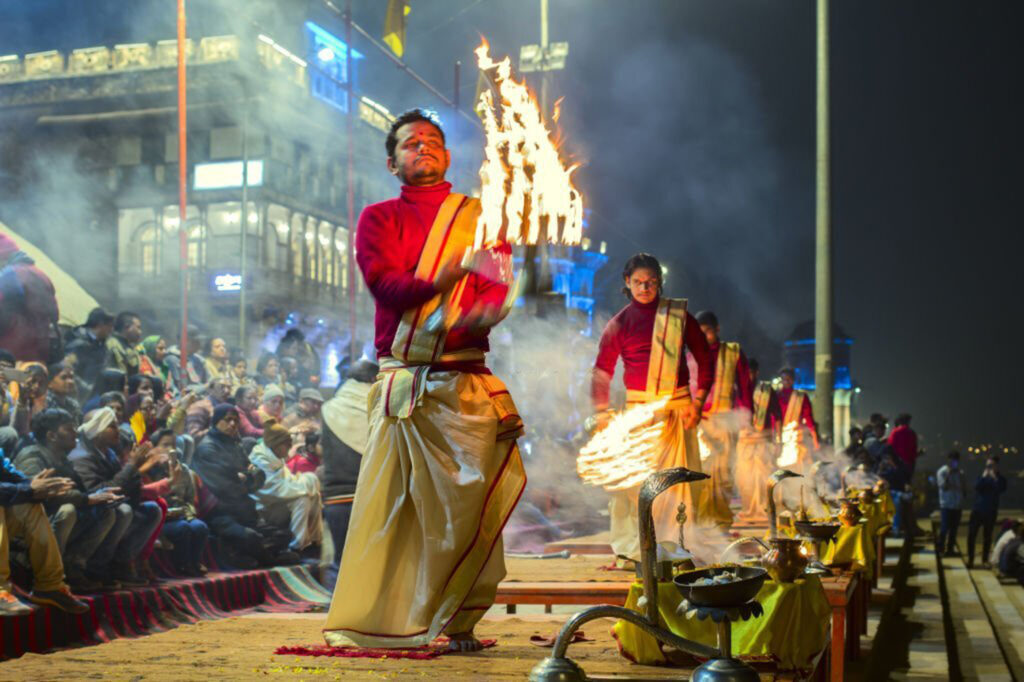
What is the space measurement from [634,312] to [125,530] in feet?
12.6

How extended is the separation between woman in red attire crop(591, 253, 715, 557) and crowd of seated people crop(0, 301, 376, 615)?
184cm

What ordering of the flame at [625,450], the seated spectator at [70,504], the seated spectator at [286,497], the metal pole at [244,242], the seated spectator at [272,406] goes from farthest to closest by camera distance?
1. the metal pole at [244,242]
2. the seated spectator at [272,406]
3. the seated spectator at [286,497]
4. the flame at [625,450]
5. the seated spectator at [70,504]

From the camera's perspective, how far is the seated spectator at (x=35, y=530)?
639 centimetres

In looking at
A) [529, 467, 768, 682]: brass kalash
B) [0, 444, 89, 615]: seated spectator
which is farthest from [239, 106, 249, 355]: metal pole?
[529, 467, 768, 682]: brass kalash

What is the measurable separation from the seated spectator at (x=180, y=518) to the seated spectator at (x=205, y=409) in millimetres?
1170

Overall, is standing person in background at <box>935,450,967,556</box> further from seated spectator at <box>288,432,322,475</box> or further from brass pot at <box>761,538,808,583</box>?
brass pot at <box>761,538,808,583</box>

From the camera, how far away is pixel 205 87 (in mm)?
38250

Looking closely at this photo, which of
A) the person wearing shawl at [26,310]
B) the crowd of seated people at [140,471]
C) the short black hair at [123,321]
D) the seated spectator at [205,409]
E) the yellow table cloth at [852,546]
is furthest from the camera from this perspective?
the short black hair at [123,321]

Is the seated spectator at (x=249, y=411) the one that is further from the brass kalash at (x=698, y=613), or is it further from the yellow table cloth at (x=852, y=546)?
the brass kalash at (x=698, y=613)

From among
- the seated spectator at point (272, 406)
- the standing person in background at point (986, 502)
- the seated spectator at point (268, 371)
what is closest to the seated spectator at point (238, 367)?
the seated spectator at point (268, 371)

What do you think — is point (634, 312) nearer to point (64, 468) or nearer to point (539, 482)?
point (64, 468)

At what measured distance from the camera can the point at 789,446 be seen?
1616cm

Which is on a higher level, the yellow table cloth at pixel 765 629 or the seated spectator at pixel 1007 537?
the yellow table cloth at pixel 765 629

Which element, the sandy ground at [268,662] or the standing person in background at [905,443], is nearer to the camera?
the sandy ground at [268,662]
